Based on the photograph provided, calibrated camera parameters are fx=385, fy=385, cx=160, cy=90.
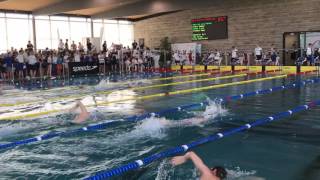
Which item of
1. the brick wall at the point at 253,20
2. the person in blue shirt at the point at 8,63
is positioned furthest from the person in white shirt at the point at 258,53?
the person in blue shirt at the point at 8,63

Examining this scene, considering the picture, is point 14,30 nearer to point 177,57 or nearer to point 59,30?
point 59,30

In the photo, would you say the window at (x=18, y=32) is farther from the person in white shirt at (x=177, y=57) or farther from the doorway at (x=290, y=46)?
the doorway at (x=290, y=46)

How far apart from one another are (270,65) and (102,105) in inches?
614

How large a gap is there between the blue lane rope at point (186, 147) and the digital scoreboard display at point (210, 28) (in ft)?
57.7

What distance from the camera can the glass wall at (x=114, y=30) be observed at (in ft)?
102

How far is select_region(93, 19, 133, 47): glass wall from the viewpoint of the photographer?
3123cm

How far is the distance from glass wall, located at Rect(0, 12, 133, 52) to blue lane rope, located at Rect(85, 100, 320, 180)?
703 inches

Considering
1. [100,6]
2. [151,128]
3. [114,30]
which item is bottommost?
[151,128]

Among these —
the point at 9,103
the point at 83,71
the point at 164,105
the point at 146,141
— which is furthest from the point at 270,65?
the point at 146,141

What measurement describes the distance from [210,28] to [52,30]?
457 inches

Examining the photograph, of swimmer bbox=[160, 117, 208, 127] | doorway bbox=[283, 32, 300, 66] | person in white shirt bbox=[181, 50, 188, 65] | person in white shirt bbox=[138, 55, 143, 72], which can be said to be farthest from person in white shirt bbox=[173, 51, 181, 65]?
swimmer bbox=[160, 117, 208, 127]

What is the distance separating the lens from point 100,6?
24359 millimetres

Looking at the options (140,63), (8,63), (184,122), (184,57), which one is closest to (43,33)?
(140,63)

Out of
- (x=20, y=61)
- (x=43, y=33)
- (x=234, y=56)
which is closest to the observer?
(x=20, y=61)
